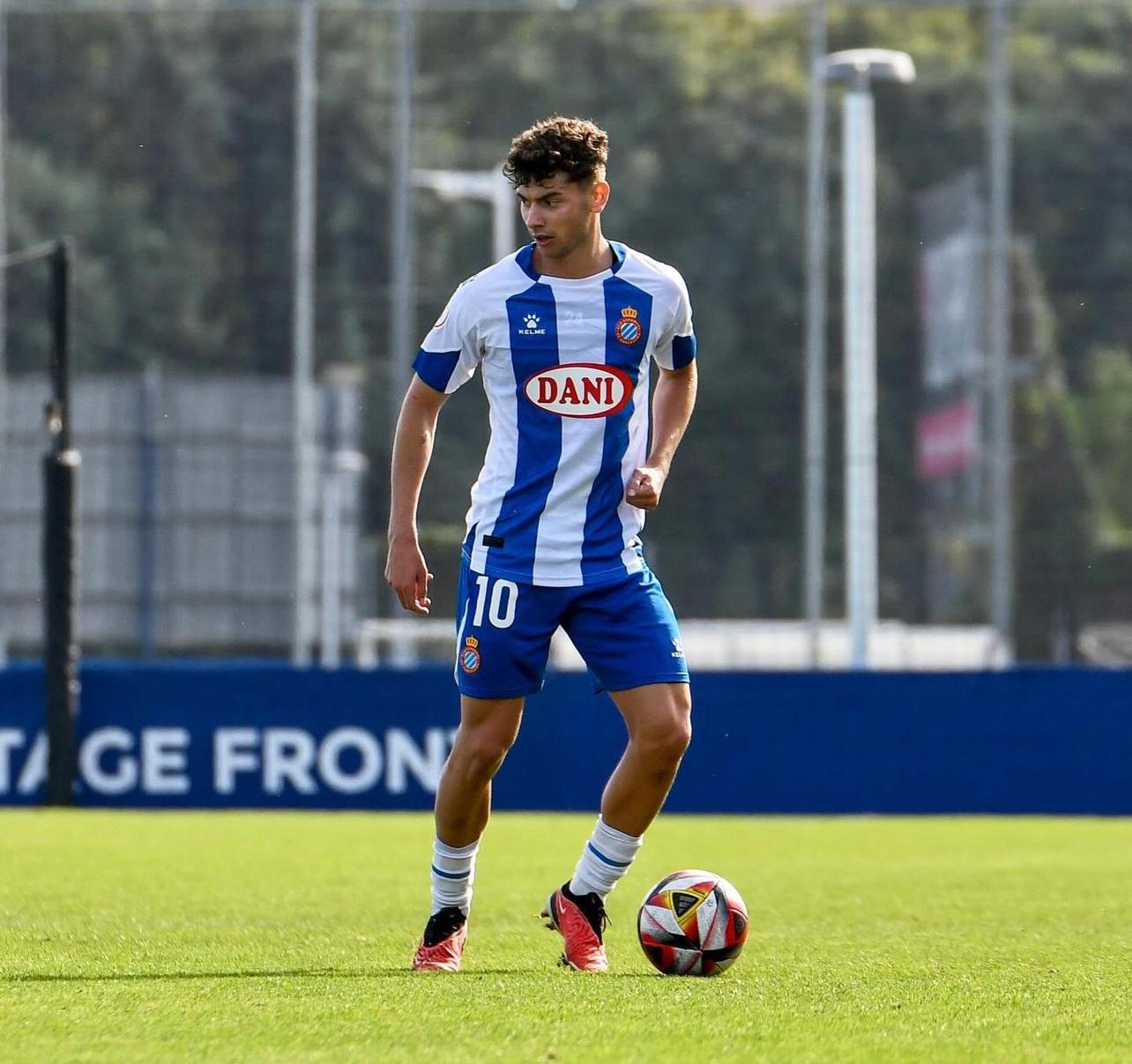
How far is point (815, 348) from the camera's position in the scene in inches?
951

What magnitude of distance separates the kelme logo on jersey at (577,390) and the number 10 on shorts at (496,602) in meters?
0.44

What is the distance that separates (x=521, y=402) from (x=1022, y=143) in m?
21.6

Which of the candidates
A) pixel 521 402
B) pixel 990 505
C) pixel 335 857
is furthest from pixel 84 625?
pixel 521 402

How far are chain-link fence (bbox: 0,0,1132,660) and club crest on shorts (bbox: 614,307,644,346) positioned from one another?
17.3 metres

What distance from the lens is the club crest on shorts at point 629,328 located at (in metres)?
5.47

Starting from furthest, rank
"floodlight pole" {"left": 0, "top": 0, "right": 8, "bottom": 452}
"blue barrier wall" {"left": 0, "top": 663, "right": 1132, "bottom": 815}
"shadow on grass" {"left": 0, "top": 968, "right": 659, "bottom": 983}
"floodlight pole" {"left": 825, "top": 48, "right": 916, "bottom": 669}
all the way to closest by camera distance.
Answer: "floodlight pole" {"left": 0, "top": 0, "right": 8, "bottom": 452} → "floodlight pole" {"left": 825, "top": 48, "right": 916, "bottom": 669} → "blue barrier wall" {"left": 0, "top": 663, "right": 1132, "bottom": 815} → "shadow on grass" {"left": 0, "top": 968, "right": 659, "bottom": 983}

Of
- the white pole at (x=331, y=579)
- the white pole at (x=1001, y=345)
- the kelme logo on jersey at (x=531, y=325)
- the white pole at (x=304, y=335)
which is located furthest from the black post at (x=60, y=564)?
the white pole at (x=1001, y=345)

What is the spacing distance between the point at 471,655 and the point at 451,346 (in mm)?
753

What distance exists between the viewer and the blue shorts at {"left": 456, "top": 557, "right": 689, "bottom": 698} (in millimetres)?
5457

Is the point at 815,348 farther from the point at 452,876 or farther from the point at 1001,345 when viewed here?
the point at 452,876

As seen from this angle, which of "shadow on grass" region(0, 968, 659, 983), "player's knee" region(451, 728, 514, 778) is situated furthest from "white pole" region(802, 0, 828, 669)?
"shadow on grass" region(0, 968, 659, 983)

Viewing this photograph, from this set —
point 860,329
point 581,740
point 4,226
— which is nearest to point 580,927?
point 581,740

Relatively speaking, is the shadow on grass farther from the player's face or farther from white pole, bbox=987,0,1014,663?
white pole, bbox=987,0,1014,663

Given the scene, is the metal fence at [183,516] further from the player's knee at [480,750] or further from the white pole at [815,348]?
the player's knee at [480,750]
